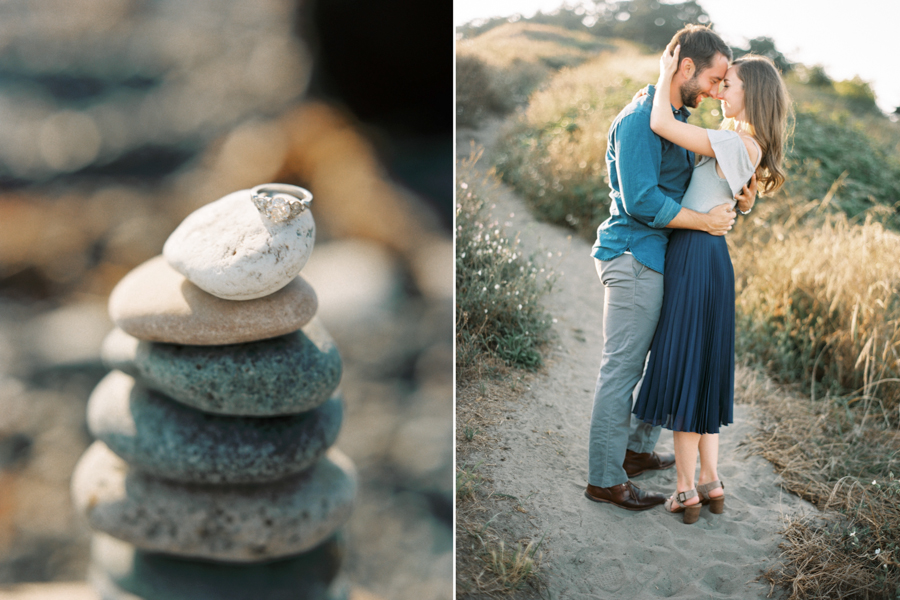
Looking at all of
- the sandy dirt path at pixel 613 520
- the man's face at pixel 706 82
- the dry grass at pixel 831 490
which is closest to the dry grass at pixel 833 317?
the dry grass at pixel 831 490

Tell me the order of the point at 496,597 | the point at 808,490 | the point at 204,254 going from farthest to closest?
the point at 808,490 < the point at 496,597 < the point at 204,254

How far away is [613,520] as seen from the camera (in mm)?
2121

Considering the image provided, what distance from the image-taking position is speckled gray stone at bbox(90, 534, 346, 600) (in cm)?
139

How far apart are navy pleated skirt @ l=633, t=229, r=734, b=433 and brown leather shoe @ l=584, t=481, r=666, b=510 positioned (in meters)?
0.33

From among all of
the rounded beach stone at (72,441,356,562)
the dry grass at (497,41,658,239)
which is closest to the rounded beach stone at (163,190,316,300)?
→ the rounded beach stone at (72,441,356,562)

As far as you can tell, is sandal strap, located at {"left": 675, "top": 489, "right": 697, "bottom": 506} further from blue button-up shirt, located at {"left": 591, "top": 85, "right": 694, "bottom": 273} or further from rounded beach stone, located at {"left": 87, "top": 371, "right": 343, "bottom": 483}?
rounded beach stone, located at {"left": 87, "top": 371, "right": 343, "bottom": 483}

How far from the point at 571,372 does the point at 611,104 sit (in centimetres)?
411

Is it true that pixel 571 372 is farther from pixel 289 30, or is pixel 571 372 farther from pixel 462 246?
pixel 289 30

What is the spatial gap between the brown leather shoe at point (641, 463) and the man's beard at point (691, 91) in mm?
1460

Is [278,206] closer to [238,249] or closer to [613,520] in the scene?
[238,249]

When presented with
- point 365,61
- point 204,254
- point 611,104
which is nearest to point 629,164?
point 365,61

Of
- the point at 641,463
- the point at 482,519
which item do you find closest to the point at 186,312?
the point at 482,519

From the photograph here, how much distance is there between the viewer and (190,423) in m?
1.39

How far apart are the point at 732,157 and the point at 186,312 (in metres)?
1.74
